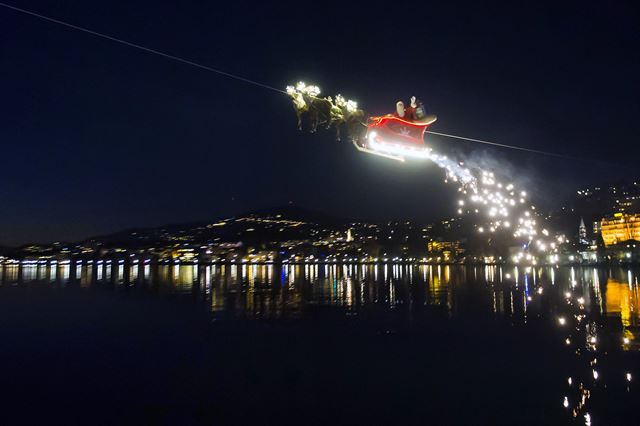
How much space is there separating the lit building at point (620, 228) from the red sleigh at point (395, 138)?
460 ft

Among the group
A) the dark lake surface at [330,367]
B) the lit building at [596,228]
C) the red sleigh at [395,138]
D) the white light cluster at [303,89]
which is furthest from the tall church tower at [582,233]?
the white light cluster at [303,89]

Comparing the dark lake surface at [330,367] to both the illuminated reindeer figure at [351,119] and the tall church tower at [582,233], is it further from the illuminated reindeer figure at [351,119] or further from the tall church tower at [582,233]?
the tall church tower at [582,233]

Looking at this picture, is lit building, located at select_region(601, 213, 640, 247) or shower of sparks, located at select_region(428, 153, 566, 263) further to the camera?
lit building, located at select_region(601, 213, 640, 247)

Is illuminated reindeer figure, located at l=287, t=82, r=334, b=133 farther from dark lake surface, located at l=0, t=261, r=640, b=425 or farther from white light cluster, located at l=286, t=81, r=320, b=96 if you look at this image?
dark lake surface, located at l=0, t=261, r=640, b=425

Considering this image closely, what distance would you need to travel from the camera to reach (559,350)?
501 inches

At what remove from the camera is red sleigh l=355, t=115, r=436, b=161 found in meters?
8.20

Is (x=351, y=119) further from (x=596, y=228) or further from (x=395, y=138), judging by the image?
(x=596, y=228)

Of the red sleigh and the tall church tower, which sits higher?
the tall church tower

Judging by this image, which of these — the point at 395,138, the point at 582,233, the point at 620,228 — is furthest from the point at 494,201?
the point at 620,228

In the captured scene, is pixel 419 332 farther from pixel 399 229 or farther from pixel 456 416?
pixel 399 229

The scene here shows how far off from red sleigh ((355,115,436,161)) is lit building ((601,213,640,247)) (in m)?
140

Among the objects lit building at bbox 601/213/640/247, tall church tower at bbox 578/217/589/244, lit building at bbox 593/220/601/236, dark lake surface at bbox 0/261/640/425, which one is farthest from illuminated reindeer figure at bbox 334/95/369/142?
lit building at bbox 593/220/601/236

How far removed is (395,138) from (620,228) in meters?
150

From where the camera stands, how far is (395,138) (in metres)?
8.55
